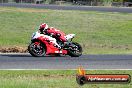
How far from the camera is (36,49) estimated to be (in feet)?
66.6

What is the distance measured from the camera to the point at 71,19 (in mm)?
41625

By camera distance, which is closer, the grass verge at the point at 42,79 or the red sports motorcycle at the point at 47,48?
the grass verge at the point at 42,79

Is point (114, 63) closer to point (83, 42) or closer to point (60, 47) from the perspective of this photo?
point (60, 47)

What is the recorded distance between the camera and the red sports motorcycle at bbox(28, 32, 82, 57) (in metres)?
20.3

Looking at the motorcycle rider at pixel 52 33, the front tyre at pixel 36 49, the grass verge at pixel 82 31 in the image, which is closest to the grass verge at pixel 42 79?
the front tyre at pixel 36 49

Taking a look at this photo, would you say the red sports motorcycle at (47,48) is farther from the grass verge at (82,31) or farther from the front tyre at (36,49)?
the grass verge at (82,31)

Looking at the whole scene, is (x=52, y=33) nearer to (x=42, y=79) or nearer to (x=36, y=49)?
(x=36, y=49)

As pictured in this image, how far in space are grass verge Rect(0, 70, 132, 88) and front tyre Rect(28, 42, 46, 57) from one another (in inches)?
176

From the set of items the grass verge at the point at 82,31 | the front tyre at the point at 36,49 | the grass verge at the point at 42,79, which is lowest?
the grass verge at the point at 82,31

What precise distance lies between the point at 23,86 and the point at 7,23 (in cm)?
2543

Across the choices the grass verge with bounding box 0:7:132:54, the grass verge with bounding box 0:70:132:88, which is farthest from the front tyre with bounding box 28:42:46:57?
the grass verge with bounding box 0:70:132:88

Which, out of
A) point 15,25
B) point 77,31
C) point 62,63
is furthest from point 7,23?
point 62,63

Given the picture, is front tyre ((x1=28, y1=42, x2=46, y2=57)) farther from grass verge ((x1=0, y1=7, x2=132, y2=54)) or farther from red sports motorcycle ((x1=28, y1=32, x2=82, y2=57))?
grass verge ((x1=0, y1=7, x2=132, y2=54))

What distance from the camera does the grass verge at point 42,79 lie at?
38.9 feet
